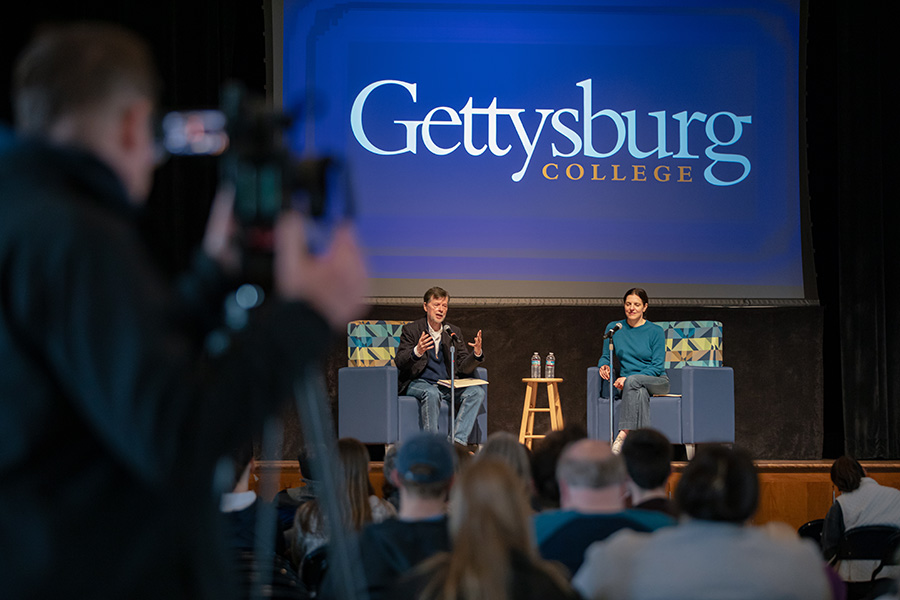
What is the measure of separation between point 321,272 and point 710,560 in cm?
109

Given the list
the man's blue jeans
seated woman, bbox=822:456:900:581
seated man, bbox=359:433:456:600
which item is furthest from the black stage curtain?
seated man, bbox=359:433:456:600

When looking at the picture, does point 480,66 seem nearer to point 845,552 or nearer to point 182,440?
point 845,552

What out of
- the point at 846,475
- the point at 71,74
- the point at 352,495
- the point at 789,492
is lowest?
the point at 789,492

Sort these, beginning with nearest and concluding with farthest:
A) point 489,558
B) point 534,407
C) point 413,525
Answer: point 489,558, point 413,525, point 534,407

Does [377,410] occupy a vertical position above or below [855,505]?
above

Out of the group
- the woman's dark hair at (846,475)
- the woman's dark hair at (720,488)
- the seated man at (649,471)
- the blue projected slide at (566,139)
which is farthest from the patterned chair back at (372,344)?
the woman's dark hair at (720,488)

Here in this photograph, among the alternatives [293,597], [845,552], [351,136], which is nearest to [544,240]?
[351,136]

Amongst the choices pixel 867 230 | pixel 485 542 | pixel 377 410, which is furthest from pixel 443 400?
pixel 485 542

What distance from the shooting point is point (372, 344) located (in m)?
6.41

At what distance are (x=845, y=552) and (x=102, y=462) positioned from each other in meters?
3.18

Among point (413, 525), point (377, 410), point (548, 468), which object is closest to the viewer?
point (413, 525)

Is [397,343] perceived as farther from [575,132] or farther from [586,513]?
[586,513]

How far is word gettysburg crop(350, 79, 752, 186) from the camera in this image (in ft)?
22.3

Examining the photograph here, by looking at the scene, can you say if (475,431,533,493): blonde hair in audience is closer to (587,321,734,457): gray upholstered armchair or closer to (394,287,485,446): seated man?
(394,287,485,446): seated man
